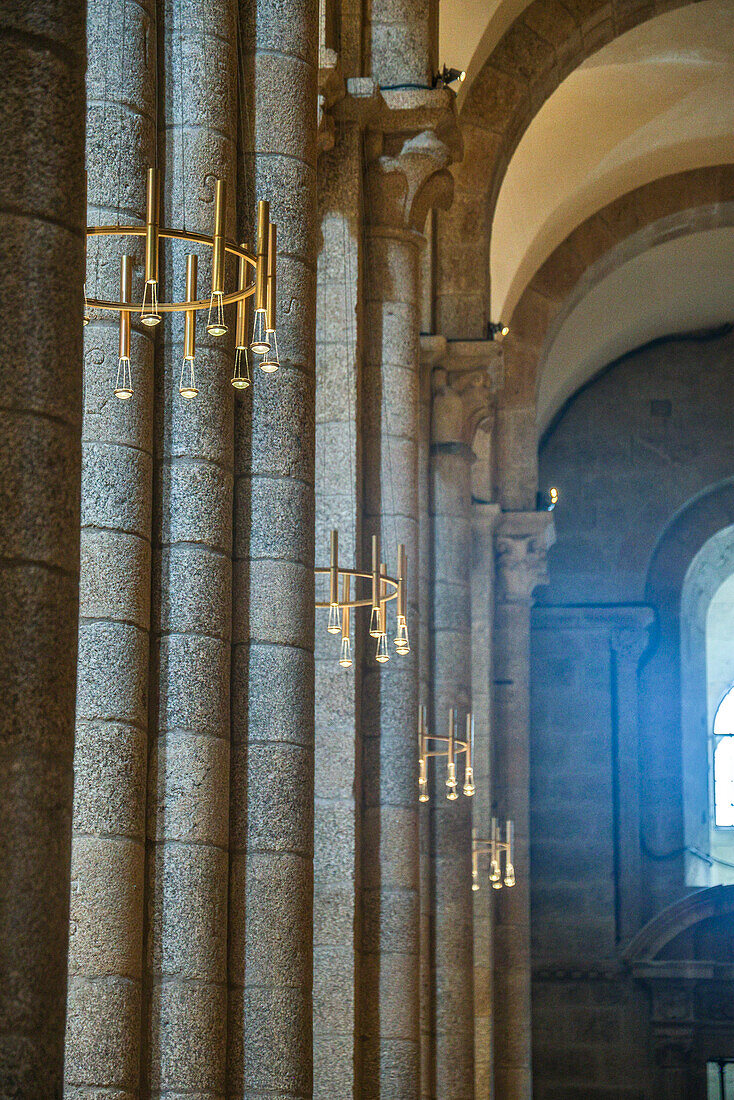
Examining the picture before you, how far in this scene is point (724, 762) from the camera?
2973 centimetres

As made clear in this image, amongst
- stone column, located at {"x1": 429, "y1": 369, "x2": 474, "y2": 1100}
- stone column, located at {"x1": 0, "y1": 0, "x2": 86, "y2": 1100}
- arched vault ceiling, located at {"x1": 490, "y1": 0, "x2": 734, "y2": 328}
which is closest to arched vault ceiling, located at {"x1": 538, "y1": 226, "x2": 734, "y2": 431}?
arched vault ceiling, located at {"x1": 490, "y1": 0, "x2": 734, "y2": 328}

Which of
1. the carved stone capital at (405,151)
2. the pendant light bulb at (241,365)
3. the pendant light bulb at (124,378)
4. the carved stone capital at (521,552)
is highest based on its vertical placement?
the carved stone capital at (405,151)

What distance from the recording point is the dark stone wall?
1037 inches

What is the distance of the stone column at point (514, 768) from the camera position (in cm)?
2156

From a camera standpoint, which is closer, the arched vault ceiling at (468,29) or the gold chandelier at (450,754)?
the gold chandelier at (450,754)

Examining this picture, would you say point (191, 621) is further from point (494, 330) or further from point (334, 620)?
point (494, 330)

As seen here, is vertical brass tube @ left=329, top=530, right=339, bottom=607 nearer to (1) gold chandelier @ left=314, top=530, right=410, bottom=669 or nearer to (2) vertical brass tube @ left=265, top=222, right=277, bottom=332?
(1) gold chandelier @ left=314, top=530, right=410, bottom=669

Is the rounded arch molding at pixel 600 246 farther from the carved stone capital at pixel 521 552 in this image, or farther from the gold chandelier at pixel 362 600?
the gold chandelier at pixel 362 600

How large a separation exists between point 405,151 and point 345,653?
145 inches

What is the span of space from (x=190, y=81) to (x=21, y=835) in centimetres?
506

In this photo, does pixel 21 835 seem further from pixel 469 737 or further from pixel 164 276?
pixel 469 737

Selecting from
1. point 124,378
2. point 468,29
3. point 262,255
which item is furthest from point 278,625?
point 468,29

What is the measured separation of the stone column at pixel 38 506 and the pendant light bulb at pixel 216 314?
2509 millimetres

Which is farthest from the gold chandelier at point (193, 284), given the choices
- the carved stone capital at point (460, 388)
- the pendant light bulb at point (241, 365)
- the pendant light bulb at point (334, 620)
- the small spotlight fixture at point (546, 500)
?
the small spotlight fixture at point (546, 500)
